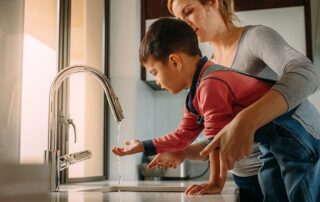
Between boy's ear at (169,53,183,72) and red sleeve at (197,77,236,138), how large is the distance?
0.45 ft

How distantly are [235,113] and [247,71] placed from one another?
23 cm

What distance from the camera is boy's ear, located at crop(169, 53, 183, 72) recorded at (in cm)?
90

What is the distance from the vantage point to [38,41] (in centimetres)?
140

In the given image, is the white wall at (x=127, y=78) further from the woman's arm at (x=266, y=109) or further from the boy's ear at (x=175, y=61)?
the woman's arm at (x=266, y=109)

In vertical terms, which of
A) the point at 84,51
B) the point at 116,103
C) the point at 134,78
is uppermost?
the point at 84,51

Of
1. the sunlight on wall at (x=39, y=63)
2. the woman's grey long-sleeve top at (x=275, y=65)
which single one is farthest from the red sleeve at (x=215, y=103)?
the sunlight on wall at (x=39, y=63)

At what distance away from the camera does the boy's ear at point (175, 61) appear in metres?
0.90

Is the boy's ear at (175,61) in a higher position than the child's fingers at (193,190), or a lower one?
higher

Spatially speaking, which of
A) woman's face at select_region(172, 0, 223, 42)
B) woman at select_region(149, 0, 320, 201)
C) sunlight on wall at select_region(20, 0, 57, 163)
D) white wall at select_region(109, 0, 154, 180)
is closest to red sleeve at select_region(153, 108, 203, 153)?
woman at select_region(149, 0, 320, 201)

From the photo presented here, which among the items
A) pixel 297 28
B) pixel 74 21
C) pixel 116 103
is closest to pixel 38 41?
pixel 74 21

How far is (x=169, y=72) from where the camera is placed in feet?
3.03

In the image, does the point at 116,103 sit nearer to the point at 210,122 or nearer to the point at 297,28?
the point at 210,122

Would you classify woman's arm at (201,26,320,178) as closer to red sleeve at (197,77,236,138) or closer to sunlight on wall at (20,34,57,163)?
red sleeve at (197,77,236,138)

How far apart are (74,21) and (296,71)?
4.41ft
